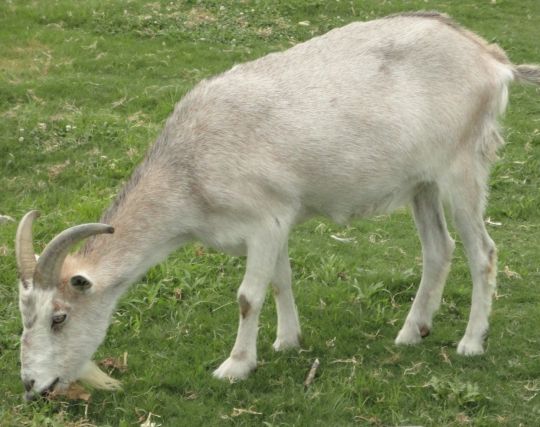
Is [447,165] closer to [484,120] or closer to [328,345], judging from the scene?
[484,120]

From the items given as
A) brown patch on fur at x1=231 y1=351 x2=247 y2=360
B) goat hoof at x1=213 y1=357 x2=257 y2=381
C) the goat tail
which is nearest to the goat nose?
goat hoof at x1=213 y1=357 x2=257 y2=381

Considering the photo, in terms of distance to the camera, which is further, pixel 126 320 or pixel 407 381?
pixel 126 320

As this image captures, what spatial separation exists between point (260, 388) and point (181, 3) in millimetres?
10243

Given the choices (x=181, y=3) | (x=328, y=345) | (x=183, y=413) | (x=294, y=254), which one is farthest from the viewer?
(x=181, y=3)

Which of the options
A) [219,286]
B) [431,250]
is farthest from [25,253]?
[431,250]

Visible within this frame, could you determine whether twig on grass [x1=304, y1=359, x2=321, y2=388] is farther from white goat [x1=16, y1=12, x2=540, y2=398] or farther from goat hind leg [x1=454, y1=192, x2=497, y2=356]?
goat hind leg [x1=454, y1=192, x2=497, y2=356]

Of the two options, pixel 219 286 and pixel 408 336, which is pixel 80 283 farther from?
pixel 408 336

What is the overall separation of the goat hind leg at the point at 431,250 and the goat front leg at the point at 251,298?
4.33 feet

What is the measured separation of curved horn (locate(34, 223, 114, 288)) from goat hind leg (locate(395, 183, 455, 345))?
2.68 metres

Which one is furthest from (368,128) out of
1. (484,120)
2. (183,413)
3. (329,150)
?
(183,413)

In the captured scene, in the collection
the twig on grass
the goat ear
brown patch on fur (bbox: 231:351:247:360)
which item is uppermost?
the goat ear

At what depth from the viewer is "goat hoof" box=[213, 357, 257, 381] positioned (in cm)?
Result: 634

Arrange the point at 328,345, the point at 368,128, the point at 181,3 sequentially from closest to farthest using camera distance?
the point at 368,128
the point at 328,345
the point at 181,3

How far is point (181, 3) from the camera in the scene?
15.3 metres
